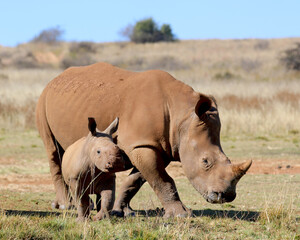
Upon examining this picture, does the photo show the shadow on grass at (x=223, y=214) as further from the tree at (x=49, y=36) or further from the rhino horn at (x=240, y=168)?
the tree at (x=49, y=36)

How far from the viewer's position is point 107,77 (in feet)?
28.9

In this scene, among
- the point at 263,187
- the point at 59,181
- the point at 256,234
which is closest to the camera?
the point at 256,234

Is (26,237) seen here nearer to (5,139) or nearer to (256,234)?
(256,234)

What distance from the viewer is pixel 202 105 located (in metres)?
7.59

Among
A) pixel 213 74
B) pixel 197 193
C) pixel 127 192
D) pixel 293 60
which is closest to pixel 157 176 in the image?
pixel 127 192

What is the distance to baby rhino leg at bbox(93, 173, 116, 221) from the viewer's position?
734 centimetres

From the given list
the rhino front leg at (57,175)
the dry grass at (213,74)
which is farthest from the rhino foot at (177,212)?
the dry grass at (213,74)

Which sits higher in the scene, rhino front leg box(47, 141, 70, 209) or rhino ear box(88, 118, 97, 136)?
rhino ear box(88, 118, 97, 136)

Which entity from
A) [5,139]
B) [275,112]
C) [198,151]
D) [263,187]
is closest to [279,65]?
[275,112]

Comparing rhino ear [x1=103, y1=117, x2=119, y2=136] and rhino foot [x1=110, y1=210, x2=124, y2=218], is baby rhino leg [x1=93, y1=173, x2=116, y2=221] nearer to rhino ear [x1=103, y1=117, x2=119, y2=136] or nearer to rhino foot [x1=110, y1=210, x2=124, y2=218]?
rhino ear [x1=103, y1=117, x2=119, y2=136]

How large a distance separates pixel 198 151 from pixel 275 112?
1331 cm

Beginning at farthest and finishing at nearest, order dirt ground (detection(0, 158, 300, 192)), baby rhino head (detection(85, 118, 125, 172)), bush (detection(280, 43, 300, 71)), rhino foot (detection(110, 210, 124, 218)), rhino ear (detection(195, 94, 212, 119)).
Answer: bush (detection(280, 43, 300, 71)) → dirt ground (detection(0, 158, 300, 192)) → rhino foot (detection(110, 210, 124, 218)) → rhino ear (detection(195, 94, 212, 119)) → baby rhino head (detection(85, 118, 125, 172))

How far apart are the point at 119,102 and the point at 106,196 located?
4.57ft

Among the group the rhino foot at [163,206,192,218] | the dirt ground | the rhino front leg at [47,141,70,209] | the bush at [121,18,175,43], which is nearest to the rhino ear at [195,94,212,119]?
the rhino foot at [163,206,192,218]
